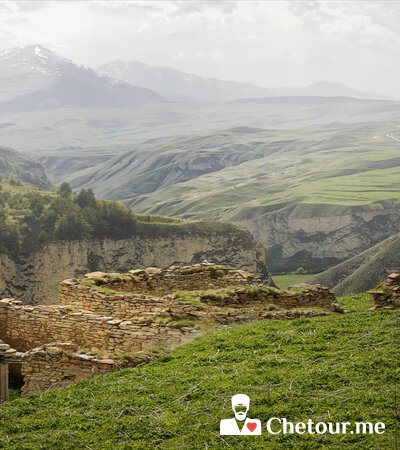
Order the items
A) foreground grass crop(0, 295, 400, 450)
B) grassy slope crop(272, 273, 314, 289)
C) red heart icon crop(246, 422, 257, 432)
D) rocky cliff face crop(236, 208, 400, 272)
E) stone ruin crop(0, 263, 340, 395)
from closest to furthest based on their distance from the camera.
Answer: foreground grass crop(0, 295, 400, 450)
red heart icon crop(246, 422, 257, 432)
stone ruin crop(0, 263, 340, 395)
grassy slope crop(272, 273, 314, 289)
rocky cliff face crop(236, 208, 400, 272)

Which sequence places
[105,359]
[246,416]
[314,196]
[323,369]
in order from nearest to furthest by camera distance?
1. [246,416]
2. [323,369]
3. [105,359]
4. [314,196]

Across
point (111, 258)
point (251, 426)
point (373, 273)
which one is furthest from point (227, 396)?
point (111, 258)

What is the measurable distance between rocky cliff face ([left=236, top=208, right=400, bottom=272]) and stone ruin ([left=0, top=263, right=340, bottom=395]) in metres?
126

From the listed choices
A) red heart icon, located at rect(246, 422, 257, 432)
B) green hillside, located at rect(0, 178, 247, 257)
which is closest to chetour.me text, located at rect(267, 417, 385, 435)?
red heart icon, located at rect(246, 422, 257, 432)

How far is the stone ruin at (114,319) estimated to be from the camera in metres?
16.6

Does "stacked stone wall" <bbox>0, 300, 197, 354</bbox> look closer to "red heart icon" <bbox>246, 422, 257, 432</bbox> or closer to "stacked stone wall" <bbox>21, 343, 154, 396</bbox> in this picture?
"stacked stone wall" <bbox>21, 343, 154, 396</bbox>

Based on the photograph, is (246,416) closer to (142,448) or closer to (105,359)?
(142,448)

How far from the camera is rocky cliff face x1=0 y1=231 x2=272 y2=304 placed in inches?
3420

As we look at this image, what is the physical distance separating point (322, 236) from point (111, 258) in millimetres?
82716

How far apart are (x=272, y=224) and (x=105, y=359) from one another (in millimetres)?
163211

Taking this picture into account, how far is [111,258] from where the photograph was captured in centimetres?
9412

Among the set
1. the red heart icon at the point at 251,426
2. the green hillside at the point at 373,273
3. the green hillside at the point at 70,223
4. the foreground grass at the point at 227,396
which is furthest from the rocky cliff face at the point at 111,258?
the red heart icon at the point at 251,426

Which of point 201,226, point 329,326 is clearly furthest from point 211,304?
point 201,226

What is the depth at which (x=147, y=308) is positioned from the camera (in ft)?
71.8
